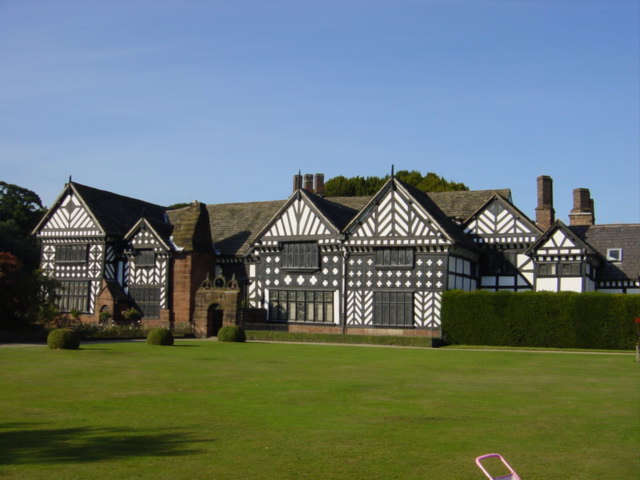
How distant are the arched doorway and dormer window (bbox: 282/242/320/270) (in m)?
4.54

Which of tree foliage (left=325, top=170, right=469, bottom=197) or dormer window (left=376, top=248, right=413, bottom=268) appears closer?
dormer window (left=376, top=248, right=413, bottom=268)

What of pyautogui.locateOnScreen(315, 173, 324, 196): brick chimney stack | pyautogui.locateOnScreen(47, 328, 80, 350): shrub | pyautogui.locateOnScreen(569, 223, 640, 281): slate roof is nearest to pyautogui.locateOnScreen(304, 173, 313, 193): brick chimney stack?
pyautogui.locateOnScreen(315, 173, 324, 196): brick chimney stack

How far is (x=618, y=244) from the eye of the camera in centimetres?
4050

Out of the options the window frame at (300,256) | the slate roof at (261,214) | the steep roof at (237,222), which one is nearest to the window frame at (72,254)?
the slate roof at (261,214)

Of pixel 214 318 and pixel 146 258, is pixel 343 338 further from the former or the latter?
pixel 146 258

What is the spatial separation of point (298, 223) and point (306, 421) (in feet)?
96.9

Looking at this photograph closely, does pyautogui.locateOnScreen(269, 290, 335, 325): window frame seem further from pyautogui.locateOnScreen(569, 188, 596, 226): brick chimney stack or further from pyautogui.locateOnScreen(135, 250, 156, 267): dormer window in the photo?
pyautogui.locateOnScreen(569, 188, 596, 226): brick chimney stack

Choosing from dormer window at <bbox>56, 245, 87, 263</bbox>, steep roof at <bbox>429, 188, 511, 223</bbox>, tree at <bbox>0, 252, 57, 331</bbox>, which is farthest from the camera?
dormer window at <bbox>56, 245, 87, 263</bbox>

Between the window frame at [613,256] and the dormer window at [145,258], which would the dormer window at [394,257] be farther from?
the dormer window at [145,258]

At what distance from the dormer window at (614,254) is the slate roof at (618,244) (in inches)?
6.4

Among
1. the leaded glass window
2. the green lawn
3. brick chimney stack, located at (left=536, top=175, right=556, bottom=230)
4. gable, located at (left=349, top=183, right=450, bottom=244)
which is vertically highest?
brick chimney stack, located at (left=536, top=175, right=556, bottom=230)

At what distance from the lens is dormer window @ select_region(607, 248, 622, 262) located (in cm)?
4016

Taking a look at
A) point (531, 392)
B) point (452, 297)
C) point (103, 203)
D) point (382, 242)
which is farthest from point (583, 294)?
point (103, 203)

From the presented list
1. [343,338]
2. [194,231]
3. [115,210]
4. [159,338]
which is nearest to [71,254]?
[115,210]
